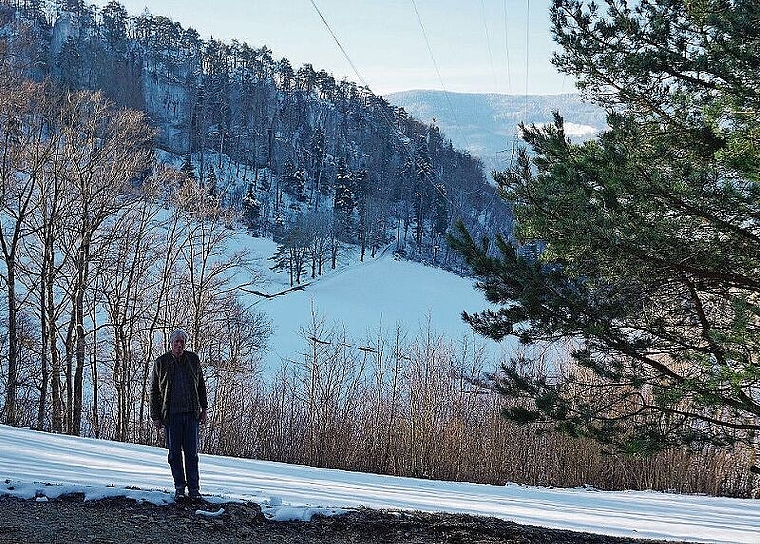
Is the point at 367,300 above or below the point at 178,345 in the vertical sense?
above

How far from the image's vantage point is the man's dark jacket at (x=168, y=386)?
6766mm

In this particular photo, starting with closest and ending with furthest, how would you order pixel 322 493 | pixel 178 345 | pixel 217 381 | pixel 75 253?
1. pixel 178 345
2. pixel 322 493
3. pixel 75 253
4. pixel 217 381

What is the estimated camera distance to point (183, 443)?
22.4 feet

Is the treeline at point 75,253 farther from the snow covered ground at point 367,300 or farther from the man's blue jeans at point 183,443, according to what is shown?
the snow covered ground at point 367,300

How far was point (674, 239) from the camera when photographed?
5906 millimetres

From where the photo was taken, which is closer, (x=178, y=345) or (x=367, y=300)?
(x=178, y=345)

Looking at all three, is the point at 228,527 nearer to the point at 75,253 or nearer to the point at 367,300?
the point at 75,253

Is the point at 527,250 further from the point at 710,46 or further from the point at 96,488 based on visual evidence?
the point at 96,488

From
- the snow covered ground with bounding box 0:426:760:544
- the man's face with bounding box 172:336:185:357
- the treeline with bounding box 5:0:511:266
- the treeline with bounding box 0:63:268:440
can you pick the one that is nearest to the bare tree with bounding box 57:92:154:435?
the treeline with bounding box 0:63:268:440

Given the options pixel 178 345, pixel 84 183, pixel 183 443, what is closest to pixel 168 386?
pixel 178 345

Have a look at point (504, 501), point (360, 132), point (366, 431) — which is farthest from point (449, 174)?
point (504, 501)

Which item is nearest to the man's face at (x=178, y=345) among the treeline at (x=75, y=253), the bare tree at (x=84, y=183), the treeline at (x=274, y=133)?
the treeline at (x=75, y=253)

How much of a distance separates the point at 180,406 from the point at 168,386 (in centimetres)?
23

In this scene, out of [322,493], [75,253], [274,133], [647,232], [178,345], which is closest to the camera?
[647,232]
